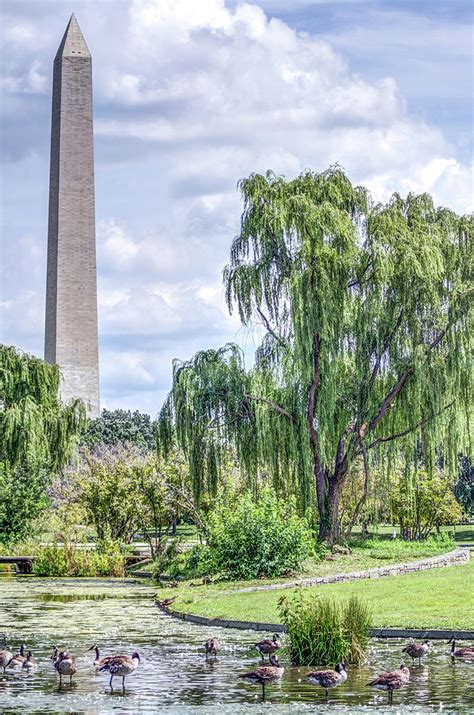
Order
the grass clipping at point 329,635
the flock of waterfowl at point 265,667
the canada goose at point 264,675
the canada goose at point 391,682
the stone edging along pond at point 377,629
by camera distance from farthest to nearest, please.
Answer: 1. the stone edging along pond at point 377,629
2. the grass clipping at point 329,635
3. the canada goose at point 264,675
4. the flock of waterfowl at point 265,667
5. the canada goose at point 391,682

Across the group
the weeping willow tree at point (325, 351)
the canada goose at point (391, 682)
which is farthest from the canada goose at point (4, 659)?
the weeping willow tree at point (325, 351)

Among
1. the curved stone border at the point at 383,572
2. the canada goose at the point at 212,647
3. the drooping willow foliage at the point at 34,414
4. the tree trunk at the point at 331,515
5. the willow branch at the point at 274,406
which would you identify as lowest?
the canada goose at the point at 212,647

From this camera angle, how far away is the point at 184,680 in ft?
46.8

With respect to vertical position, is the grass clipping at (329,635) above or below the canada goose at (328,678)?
above

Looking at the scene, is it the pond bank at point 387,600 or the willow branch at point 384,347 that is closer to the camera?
the pond bank at point 387,600

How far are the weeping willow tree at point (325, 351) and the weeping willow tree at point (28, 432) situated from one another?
12.0m

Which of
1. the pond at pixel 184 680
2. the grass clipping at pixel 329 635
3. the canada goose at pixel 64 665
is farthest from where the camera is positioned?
the grass clipping at pixel 329 635

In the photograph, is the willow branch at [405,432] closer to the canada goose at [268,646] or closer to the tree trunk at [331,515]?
the tree trunk at [331,515]

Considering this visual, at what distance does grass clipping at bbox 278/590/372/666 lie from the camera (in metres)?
15.3

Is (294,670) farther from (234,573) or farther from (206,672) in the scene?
(234,573)

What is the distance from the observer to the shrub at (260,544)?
2808cm

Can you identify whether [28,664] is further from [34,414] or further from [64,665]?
[34,414]

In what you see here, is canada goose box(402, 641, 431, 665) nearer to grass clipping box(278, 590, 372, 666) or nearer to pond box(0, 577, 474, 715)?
pond box(0, 577, 474, 715)

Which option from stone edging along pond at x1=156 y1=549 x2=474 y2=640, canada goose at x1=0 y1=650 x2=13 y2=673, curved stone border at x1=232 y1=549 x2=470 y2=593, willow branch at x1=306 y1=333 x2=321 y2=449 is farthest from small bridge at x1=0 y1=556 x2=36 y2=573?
canada goose at x1=0 y1=650 x2=13 y2=673
